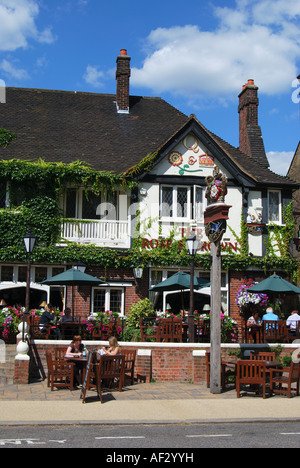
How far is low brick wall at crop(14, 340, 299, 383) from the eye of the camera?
1341 cm

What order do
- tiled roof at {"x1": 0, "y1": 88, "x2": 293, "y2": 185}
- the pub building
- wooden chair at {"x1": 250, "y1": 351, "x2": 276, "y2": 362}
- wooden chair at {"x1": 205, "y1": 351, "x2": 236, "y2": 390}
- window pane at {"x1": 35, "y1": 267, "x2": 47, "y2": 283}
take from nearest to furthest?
wooden chair at {"x1": 205, "y1": 351, "x2": 236, "y2": 390} → wooden chair at {"x1": 250, "y1": 351, "x2": 276, "y2": 362} → the pub building → window pane at {"x1": 35, "y1": 267, "x2": 47, "y2": 283} → tiled roof at {"x1": 0, "y1": 88, "x2": 293, "y2": 185}

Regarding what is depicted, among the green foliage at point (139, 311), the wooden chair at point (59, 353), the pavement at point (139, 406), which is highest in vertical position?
the green foliage at point (139, 311)

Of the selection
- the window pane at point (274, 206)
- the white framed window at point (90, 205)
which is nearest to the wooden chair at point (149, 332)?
the white framed window at point (90, 205)

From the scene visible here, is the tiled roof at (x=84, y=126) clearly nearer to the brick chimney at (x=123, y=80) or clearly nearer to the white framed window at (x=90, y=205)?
the brick chimney at (x=123, y=80)

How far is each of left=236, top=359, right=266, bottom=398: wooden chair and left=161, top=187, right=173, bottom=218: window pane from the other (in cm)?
966

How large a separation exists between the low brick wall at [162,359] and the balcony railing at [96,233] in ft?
22.4

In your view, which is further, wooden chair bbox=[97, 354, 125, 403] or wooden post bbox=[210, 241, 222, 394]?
wooden post bbox=[210, 241, 222, 394]

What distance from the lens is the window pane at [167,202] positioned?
20.7 meters

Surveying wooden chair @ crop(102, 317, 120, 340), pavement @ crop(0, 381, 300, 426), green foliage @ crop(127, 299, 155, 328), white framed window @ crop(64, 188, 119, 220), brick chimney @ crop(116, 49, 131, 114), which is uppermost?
brick chimney @ crop(116, 49, 131, 114)

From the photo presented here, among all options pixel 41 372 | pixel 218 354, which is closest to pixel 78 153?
pixel 41 372

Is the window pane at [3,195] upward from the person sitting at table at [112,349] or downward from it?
upward

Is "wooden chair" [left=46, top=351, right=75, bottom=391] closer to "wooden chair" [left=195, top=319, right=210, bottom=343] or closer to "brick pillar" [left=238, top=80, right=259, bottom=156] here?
"wooden chair" [left=195, top=319, right=210, bottom=343]

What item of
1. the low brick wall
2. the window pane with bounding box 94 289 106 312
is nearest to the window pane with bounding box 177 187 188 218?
the window pane with bounding box 94 289 106 312
